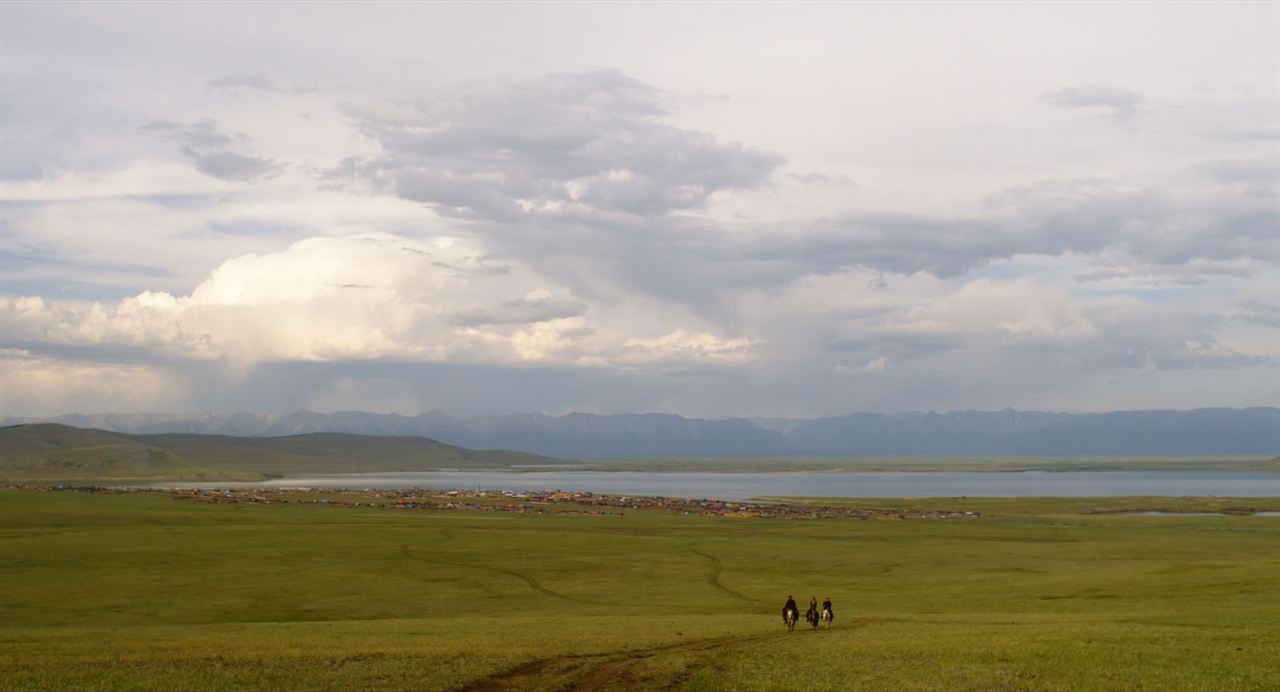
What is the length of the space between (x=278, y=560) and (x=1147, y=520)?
390 ft

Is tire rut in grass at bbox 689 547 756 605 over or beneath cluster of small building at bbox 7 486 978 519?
over

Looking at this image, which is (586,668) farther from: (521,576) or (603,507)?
(603,507)

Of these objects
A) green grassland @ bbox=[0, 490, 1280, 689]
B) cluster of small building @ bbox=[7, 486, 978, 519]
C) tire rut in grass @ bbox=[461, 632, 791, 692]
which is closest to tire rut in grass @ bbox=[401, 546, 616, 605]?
green grassland @ bbox=[0, 490, 1280, 689]

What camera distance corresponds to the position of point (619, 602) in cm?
6181

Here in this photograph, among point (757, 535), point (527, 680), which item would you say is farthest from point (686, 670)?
point (757, 535)

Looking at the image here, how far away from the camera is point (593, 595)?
65.5 meters

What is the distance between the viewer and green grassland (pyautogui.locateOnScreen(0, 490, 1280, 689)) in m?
28.7

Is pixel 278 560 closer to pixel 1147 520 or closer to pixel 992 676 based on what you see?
pixel 992 676

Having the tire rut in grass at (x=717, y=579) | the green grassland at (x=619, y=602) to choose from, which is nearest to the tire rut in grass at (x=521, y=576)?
the green grassland at (x=619, y=602)

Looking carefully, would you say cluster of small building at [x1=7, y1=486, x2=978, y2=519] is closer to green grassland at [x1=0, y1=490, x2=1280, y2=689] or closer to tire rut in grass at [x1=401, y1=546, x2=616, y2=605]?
green grassland at [x1=0, y1=490, x2=1280, y2=689]

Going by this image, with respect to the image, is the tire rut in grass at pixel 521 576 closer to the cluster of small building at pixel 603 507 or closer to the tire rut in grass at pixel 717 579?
the tire rut in grass at pixel 717 579

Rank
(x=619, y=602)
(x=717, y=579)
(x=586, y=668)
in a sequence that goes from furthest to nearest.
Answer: (x=717, y=579)
(x=619, y=602)
(x=586, y=668)

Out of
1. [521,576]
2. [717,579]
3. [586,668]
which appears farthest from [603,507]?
[586,668]

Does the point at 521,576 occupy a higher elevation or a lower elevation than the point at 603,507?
higher
